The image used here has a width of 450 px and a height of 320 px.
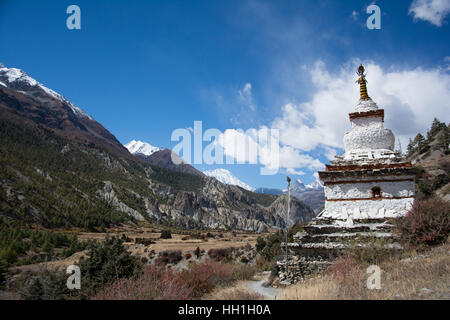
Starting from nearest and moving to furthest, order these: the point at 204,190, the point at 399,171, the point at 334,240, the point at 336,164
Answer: the point at 334,240
the point at 399,171
the point at 336,164
the point at 204,190

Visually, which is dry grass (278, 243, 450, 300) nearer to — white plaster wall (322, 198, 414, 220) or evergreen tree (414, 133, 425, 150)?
white plaster wall (322, 198, 414, 220)

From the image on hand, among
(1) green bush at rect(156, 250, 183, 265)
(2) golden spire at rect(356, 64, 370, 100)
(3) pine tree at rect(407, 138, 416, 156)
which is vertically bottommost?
(1) green bush at rect(156, 250, 183, 265)

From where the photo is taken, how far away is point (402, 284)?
7.15 m

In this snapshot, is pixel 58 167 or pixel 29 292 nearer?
pixel 29 292

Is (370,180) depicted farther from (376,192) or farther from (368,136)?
(368,136)

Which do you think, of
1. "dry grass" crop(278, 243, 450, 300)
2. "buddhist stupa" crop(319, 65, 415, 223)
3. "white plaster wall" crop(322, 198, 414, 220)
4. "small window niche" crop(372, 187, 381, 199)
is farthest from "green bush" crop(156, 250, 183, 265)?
"dry grass" crop(278, 243, 450, 300)

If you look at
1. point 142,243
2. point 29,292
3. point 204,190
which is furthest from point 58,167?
point 29,292

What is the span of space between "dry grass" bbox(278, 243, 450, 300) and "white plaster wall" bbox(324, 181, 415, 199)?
4.20 m

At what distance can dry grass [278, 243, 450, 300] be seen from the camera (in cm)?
651

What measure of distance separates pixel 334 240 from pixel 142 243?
40596mm

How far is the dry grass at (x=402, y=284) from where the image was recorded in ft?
21.4

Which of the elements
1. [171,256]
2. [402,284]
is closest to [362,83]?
[402,284]

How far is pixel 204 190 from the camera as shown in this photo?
162 meters
